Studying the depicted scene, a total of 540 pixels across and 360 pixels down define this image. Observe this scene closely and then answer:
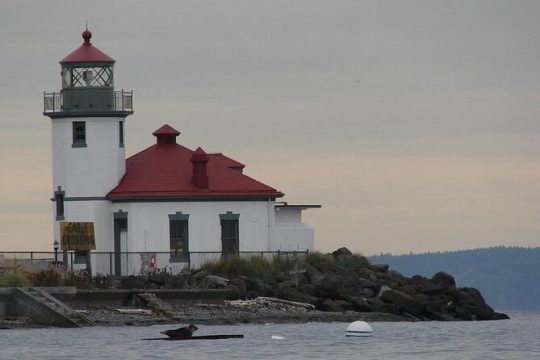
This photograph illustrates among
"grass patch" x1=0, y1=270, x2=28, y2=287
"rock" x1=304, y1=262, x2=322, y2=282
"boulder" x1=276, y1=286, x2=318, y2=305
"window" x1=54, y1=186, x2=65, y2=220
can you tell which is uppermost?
"window" x1=54, y1=186, x2=65, y2=220

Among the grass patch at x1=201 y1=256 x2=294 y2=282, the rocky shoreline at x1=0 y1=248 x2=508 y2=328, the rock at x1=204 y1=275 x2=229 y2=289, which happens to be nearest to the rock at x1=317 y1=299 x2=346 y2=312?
the rocky shoreline at x1=0 y1=248 x2=508 y2=328

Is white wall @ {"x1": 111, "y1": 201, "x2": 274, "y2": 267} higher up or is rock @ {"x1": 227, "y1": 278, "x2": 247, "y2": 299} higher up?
white wall @ {"x1": 111, "y1": 201, "x2": 274, "y2": 267}

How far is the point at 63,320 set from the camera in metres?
66.0

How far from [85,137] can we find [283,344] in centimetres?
1839

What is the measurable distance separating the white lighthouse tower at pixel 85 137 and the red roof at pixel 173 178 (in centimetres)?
75

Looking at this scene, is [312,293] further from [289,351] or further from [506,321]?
[289,351]

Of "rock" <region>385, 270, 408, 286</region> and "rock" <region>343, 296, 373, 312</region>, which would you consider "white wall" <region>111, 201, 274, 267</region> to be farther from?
"rock" <region>343, 296, 373, 312</region>

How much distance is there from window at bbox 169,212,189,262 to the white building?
3 centimetres

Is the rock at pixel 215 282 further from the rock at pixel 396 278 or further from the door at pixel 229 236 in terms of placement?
the rock at pixel 396 278

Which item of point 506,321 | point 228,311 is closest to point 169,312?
point 228,311

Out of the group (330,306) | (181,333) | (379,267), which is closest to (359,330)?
(181,333)

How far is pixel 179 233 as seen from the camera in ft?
251

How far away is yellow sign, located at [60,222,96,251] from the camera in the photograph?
244 ft

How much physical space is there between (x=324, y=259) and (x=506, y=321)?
6269mm
